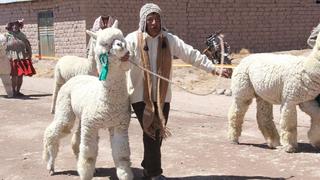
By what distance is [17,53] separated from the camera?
47.5 feet

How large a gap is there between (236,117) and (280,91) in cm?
91

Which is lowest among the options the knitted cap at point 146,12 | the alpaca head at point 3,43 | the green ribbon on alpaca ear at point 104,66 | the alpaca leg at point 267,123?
the alpaca leg at point 267,123

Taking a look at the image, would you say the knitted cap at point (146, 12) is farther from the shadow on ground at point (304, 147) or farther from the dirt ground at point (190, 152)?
Result: the shadow on ground at point (304, 147)

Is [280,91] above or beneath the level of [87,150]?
above

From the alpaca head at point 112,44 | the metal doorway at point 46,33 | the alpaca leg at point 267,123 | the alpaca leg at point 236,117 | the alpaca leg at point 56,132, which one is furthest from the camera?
the metal doorway at point 46,33

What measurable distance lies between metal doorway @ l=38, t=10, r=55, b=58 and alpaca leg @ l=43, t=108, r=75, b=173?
15627 mm

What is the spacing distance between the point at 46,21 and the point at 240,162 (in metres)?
16.4

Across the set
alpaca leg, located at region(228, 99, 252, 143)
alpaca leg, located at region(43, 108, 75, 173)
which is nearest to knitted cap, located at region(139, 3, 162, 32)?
alpaca leg, located at region(43, 108, 75, 173)

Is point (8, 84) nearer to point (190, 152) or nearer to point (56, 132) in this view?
point (190, 152)

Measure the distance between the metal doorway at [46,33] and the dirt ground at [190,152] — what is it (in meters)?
9.95

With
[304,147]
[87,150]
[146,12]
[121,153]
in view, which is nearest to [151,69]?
[146,12]

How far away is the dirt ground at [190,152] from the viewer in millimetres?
6469

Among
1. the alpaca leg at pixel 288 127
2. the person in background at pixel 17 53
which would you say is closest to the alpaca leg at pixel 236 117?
the alpaca leg at pixel 288 127

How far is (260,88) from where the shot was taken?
295 inches
